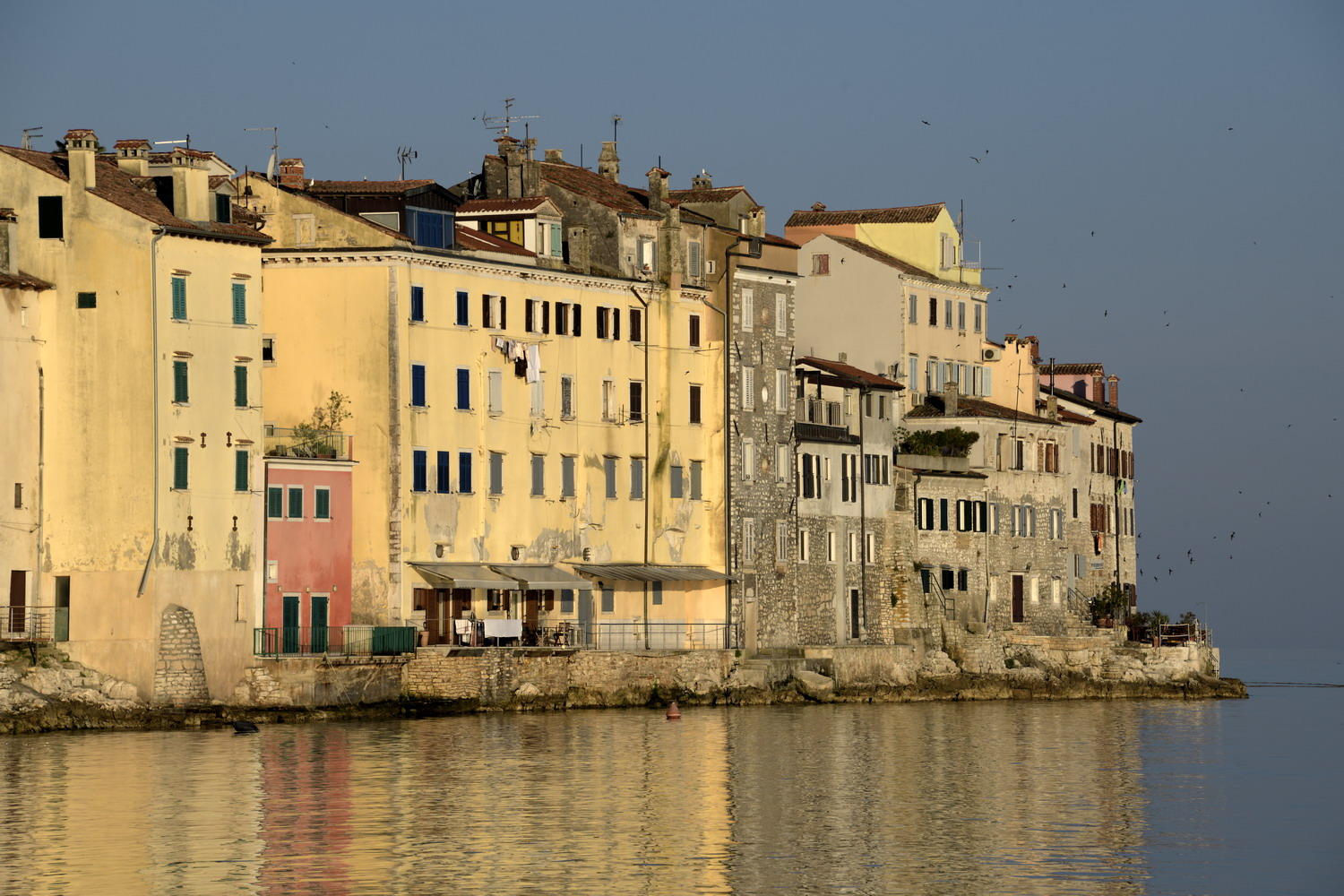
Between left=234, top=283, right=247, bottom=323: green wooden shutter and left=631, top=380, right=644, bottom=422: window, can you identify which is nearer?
left=234, top=283, right=247, bottom=323: green wooden shutter

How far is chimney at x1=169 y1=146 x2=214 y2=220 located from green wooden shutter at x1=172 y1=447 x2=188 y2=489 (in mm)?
5924

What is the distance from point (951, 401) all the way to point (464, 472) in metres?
26.8

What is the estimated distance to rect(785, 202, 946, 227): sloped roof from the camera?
342ft

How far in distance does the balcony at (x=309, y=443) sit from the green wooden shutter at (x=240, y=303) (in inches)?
156

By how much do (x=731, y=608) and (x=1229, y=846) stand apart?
1540 inches

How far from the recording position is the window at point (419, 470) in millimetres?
77562

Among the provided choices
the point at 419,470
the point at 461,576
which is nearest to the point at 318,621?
the point at 461,576

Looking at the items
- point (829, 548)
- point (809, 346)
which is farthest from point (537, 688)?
point (809, 346)

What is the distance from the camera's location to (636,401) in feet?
284

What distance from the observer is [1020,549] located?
102000 millimetres

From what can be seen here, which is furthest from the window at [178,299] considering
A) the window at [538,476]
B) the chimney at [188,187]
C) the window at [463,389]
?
the window at [538,476]

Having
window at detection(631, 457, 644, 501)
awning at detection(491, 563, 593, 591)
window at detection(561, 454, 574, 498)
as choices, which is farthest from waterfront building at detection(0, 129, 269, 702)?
window at detection(631, 457, 644, 501)

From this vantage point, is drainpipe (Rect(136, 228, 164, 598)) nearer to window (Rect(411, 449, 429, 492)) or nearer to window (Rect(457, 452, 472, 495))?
window (Rect(411, 449, 429, 492))

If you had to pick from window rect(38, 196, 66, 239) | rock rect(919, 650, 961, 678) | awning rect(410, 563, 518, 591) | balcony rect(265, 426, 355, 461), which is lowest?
rock rect(919, 650, 961, 678)
